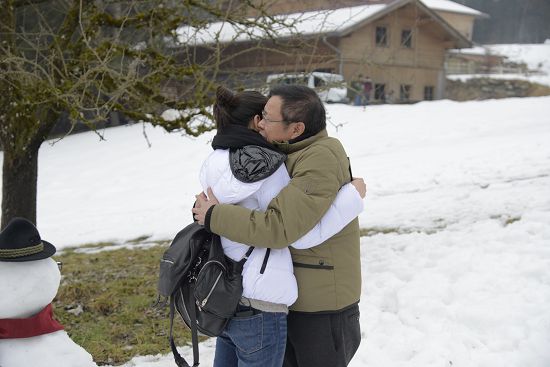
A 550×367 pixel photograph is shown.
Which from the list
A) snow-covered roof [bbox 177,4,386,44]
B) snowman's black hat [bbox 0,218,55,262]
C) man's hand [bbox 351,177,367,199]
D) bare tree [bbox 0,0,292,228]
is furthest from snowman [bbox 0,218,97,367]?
snow-covered roof [bbox 177,4,386,44]

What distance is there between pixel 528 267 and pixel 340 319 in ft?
11.3

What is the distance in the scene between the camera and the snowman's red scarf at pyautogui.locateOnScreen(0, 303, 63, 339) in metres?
2.51

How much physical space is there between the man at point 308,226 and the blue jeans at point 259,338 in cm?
12

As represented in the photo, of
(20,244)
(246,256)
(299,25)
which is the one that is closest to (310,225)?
(246,256)

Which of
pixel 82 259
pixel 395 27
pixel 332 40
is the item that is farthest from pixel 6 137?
pixel 395 27

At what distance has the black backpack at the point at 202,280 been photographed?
8.05 feet

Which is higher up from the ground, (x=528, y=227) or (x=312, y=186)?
(x=312, y=186)

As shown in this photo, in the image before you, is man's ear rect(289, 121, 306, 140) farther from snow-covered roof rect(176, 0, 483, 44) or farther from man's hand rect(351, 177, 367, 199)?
snow-covered roof rect(176, 0, 483, 44)

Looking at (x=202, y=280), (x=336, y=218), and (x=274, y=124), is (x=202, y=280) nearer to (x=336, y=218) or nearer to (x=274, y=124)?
(x=336, y=218)

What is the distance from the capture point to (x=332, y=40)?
24250 millimetres

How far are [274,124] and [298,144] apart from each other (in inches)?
5.7

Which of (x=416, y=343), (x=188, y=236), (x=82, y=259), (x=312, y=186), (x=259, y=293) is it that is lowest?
(x=82, y=259)

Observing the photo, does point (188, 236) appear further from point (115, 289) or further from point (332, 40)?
point (332, 40)

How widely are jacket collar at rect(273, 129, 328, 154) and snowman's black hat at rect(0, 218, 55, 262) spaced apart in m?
1.12
